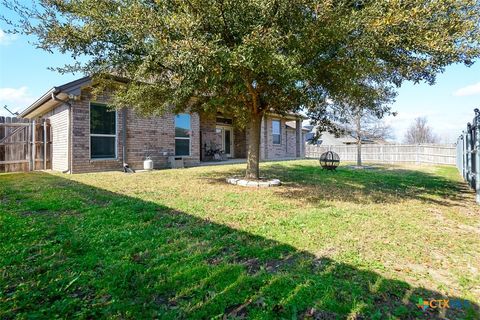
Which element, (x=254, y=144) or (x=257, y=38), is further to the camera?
(x=254, y=144)

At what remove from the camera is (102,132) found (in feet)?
34.8

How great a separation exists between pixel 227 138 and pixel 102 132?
8585 millimetres

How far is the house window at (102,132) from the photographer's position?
10.4 m

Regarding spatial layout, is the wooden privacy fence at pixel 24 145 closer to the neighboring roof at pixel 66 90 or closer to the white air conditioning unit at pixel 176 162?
the neighboring roof at pixel 66 90

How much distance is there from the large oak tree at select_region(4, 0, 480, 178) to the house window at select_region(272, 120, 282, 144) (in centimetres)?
1289

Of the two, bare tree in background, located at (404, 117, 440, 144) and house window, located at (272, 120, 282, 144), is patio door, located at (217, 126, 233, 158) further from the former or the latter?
bare tree in background, located at (404, 117, 440, 144)

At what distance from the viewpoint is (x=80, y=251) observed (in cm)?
304

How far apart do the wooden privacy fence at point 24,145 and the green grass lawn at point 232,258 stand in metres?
6.37

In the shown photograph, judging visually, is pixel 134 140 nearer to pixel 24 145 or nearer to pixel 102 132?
pixel 102 132

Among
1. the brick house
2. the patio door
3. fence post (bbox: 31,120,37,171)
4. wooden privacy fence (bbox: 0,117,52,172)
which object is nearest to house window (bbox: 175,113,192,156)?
the brick house

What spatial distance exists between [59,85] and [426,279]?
11.1 meters

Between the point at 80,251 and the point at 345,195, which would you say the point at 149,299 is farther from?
the point at 345,195

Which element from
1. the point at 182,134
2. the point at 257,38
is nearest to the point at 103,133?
the point at 182,134

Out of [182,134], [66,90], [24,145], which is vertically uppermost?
[66,90]
